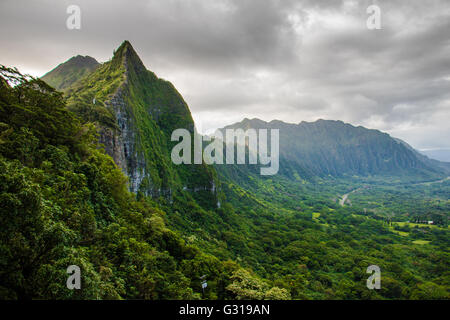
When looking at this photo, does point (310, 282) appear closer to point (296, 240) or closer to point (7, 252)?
point (296, 240)

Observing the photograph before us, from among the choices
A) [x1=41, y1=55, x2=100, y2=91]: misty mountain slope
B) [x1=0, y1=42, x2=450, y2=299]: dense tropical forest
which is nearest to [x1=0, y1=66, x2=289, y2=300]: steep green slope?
[x1=0, y1=42, x2=450, y2=299]: dense tropical forest

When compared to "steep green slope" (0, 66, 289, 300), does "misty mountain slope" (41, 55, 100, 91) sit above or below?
above

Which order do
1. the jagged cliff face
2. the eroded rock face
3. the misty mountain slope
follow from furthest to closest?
the misty mountain slope < the eroded rock face < the jagged cliff face

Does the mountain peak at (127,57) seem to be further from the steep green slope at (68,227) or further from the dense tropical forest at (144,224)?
the steep green slope at (68,227)

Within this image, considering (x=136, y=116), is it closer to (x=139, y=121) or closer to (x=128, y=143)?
(x=139, y=121)

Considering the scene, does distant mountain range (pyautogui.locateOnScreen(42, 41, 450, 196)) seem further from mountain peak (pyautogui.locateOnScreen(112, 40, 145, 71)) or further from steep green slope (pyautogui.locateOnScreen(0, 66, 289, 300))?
steep green slope (pyautogui.locateOnScreen(0, 66, 289, 300))

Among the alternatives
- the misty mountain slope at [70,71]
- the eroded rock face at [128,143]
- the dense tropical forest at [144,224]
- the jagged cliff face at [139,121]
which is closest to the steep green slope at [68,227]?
the dense tropical forest at [144,224]
